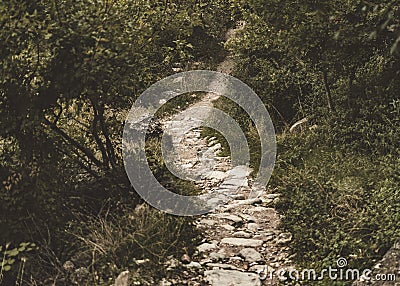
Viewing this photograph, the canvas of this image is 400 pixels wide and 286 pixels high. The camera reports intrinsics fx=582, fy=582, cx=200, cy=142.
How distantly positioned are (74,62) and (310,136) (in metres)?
3.74

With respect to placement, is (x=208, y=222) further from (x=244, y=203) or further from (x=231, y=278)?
(x=231, y=278)

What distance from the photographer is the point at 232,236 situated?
6.39 metres

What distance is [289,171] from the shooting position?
746 cm

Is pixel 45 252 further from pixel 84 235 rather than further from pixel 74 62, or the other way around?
pixel 74 62

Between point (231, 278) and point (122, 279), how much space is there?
104cm

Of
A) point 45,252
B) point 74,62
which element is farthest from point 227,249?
point 74,62

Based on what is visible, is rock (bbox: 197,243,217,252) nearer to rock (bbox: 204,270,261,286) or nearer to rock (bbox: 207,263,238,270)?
rock (bbox: 207,263,238,270)

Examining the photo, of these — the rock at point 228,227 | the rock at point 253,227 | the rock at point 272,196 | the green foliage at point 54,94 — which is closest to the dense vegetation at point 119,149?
the green foliage at point 54,94

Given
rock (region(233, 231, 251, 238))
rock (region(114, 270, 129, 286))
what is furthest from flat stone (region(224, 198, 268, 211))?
rock (region(114, 270, 129, 286))

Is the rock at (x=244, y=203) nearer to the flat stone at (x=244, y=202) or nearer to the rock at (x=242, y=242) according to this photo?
the flat stone at (x=244, y=202)

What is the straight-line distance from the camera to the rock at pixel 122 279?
5227 millimetres

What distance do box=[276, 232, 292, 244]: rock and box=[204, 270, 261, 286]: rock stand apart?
2.17 feet

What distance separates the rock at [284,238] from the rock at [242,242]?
7.6 inches

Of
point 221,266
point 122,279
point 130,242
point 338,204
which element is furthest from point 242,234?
point 122,279
